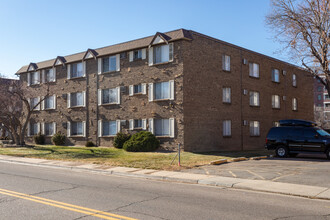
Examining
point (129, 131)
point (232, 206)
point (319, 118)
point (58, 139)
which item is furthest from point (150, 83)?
point (319, 118)

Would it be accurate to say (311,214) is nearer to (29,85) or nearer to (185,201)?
(185,201)

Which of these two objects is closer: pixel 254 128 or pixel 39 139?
pixel 254 128

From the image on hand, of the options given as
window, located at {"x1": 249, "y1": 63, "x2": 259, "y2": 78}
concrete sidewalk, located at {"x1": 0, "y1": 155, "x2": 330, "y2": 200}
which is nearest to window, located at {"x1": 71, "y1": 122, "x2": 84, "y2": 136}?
concrete sidewalk, located at {"x1": 0, "y1": 155, "x2": 330, "y2": 200}

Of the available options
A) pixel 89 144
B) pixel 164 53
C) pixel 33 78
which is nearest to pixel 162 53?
pixel 164 53

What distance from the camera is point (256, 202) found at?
8.64 metres

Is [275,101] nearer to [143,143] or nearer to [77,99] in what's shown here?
[143,143]

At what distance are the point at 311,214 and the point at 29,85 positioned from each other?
35233 millimetres

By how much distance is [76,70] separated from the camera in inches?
1305

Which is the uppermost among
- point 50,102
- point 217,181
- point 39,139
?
point 50,102

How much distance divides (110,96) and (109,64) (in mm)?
2799

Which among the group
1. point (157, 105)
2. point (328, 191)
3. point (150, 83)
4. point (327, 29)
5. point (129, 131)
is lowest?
point (328, 191)

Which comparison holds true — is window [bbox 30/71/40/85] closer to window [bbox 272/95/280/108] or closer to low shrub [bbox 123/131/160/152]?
low shrub [bbox 123/131/160/152]

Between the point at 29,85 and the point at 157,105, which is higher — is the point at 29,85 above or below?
above

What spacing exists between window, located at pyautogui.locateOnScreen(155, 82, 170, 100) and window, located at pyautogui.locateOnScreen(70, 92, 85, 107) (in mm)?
8702
